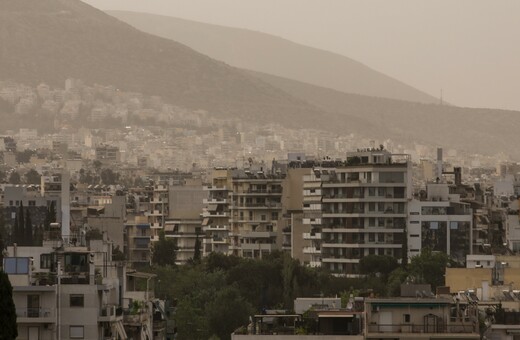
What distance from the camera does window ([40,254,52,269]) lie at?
127 feet

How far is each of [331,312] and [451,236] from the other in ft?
173

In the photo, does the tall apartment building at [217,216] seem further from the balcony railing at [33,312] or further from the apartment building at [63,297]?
the balcony railing at [33,312]

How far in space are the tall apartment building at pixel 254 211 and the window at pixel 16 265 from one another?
6684 cm

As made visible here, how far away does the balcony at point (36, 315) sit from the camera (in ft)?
120

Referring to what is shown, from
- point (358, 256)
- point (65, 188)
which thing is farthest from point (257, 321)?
point (358, 256)

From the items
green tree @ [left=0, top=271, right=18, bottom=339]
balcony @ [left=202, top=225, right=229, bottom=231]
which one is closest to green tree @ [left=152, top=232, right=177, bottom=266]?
balcony @ [left=202, top=225, right=229, bottom=231]

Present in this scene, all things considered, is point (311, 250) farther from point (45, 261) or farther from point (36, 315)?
point (36, 315)

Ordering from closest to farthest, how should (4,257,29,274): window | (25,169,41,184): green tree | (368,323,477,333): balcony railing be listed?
(4,257,29,274): window < (368,323,477,333): balcony railing < (25,169,41,184): green tree

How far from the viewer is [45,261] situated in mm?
38906

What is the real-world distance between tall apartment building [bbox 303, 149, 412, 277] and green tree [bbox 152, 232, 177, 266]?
6821 mm

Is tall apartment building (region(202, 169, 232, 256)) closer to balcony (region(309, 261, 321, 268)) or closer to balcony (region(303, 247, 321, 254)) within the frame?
balcony (region(303, 247, 321, 254))

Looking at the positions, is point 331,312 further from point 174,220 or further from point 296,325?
point 174,220

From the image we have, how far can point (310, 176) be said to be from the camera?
105312 millimetres

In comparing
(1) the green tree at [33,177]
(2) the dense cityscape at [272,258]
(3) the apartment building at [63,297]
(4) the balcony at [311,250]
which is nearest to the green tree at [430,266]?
(2) the dense cityscape at [272,258]
